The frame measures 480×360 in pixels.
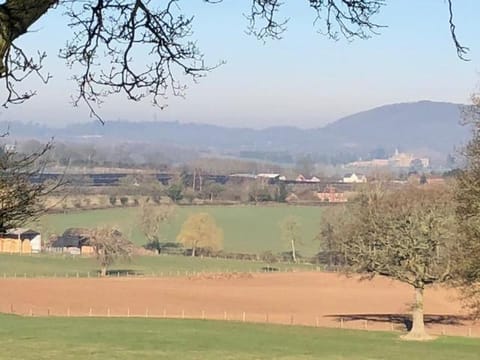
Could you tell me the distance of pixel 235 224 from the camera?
98062mm

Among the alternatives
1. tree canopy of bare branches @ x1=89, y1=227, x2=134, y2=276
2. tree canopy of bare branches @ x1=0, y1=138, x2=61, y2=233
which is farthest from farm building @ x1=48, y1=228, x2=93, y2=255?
tree canopy of bare branches @ x1=0, y1=138, x2=61, y2=233

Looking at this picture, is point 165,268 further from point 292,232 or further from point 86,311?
point 86,311

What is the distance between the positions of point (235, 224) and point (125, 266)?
78.1 ft

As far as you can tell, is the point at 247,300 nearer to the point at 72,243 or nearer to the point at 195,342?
the point at 195,342

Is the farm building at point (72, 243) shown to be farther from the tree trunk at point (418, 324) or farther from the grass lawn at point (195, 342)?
the tree trunk at point (418, 324)

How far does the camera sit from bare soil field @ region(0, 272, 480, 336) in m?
45.1

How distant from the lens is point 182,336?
31672mm

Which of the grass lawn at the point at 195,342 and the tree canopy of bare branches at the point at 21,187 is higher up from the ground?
the tree canopy of bare branches at the point at 21,187

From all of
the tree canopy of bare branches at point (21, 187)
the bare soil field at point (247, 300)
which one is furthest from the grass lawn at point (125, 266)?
the tree canopy of bare branches at point (21, 187)

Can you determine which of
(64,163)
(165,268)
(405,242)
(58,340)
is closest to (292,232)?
(165,268)

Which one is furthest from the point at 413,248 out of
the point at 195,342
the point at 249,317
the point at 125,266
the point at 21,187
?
the point at 125,266

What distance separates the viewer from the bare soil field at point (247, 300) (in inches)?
1774

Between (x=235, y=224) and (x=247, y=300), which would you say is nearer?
(x=247, y=300)

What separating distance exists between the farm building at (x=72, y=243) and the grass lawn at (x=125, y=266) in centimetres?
293
